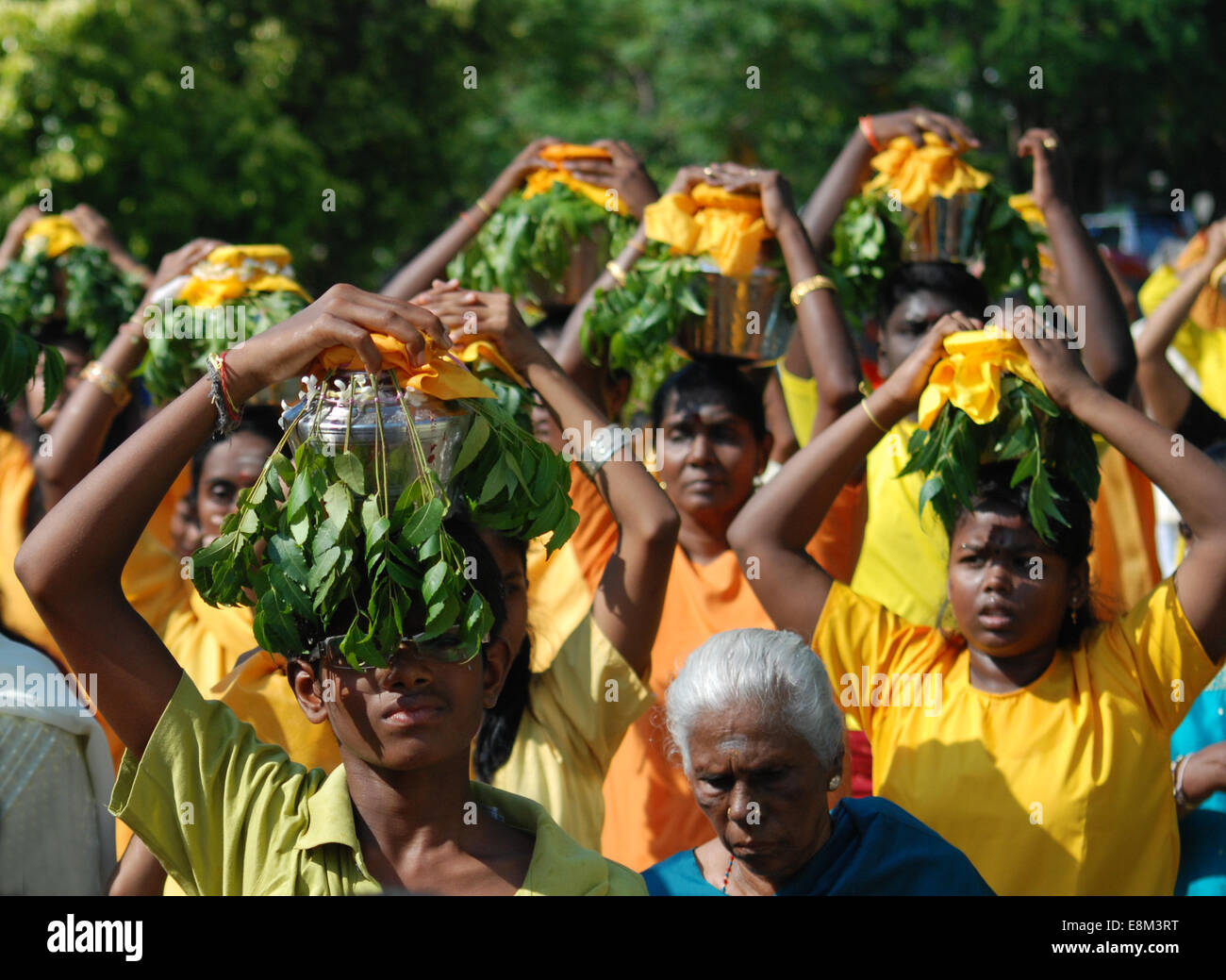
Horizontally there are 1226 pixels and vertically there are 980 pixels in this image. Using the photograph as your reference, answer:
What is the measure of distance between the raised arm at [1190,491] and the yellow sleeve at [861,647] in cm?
63

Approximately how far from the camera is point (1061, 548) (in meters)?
3.45

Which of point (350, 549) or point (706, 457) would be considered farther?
point (706, 457)

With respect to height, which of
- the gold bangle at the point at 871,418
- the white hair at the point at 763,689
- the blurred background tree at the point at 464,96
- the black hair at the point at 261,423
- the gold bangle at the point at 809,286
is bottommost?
the white hair at the point at 763,689

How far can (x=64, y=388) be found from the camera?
5277 millimetres

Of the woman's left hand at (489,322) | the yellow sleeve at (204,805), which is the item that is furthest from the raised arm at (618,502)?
the yellow sleeve at (204,805)

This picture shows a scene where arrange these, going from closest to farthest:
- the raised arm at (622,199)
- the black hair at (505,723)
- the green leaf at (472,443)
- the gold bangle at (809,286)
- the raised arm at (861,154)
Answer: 1. the green leaf at (472,443)
2. the black hair at (505,723)
3. the gold bangle at (809,286)
4. the raised arm at (622,199)
5. the raised arm at (861,154)

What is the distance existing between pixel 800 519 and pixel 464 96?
48.9 ft

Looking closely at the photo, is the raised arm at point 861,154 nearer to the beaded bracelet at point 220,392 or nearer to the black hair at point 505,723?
the black hair at point 505,723

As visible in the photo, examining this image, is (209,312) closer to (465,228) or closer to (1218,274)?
(465,228)

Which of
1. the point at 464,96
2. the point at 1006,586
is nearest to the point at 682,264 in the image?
the point at 1006,586

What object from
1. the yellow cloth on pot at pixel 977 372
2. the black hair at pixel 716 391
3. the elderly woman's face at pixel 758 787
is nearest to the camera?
the elderly woman's face at pixel 758 787

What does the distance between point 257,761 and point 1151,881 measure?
2000 mm

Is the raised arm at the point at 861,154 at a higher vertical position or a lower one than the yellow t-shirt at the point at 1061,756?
higher

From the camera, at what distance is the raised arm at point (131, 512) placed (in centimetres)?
244
